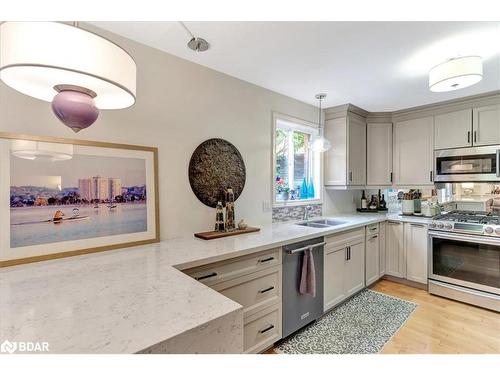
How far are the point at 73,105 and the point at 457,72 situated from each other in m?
2.45

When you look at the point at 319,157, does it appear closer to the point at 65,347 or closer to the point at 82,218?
the point at 82,218

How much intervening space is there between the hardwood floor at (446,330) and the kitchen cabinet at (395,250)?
0.41 m

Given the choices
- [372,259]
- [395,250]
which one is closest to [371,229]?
[372,259]

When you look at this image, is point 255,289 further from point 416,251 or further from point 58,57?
point 416,251

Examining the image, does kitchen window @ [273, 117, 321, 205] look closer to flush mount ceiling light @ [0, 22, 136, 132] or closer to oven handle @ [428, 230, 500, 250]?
oven handle @ [428, 230, 500, 250]

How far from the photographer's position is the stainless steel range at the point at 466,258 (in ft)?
8.02

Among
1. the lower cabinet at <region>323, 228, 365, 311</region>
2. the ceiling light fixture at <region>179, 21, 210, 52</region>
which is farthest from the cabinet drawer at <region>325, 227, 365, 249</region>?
the ceiling light fixture at <region>179, 21, 210, 52</region>

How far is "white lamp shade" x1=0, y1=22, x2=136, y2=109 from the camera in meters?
0.72

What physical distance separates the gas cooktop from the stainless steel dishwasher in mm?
1607

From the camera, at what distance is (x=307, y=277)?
202 cm

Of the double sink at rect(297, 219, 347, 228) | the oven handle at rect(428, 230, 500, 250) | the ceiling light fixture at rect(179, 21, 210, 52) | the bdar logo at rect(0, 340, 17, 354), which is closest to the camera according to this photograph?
the bdar logo at rect(0, 340, 17, 354)

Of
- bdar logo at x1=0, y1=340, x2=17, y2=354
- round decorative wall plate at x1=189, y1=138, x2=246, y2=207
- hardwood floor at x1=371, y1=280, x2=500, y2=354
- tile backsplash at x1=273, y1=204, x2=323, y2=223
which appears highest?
round decorative wall plate at x1=189, y1=138, x2=246, y2=207

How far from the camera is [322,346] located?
190 centimetres
